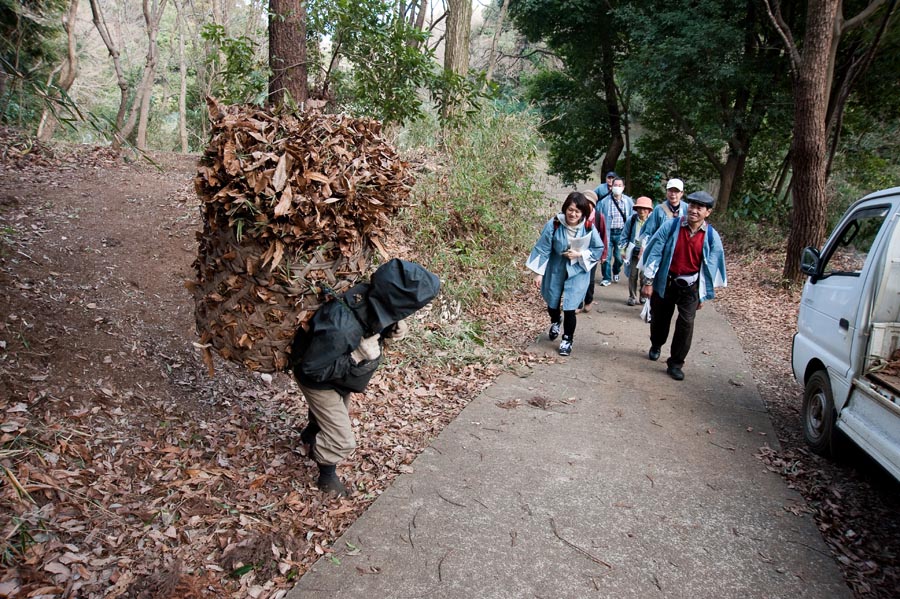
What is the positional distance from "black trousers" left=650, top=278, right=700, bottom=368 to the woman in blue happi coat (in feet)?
Result: 2.63

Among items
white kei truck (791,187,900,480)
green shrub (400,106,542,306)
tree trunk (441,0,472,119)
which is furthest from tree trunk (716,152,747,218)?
white kei truck (791,187,900,480)

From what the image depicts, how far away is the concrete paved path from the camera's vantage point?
10.5 feet

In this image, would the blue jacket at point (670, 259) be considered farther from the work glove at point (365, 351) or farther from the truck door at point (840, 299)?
the work glove at point (365, 351)

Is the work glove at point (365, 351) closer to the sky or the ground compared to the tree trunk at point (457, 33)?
closer to the ground

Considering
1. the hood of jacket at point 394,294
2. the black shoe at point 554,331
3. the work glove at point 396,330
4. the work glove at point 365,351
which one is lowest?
the black shoe at point 554,331

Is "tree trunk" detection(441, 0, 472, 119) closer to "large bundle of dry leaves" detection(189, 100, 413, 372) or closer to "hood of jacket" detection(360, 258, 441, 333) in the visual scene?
"large bundle of dry leaves" detection(189, 100, 413, 372)

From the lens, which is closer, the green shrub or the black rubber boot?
the black rubber boot

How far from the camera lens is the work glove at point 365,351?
3.40 m

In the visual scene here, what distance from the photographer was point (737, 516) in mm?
3916

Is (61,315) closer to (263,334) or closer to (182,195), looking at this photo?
(263,334)

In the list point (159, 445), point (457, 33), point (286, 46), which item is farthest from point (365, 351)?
point (457, 33)

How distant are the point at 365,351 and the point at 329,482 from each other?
1.01 m

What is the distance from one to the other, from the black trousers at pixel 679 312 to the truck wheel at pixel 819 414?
1.29 meters

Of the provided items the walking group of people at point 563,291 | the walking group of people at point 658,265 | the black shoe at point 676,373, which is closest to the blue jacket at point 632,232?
the walking group of people at point 563,291
